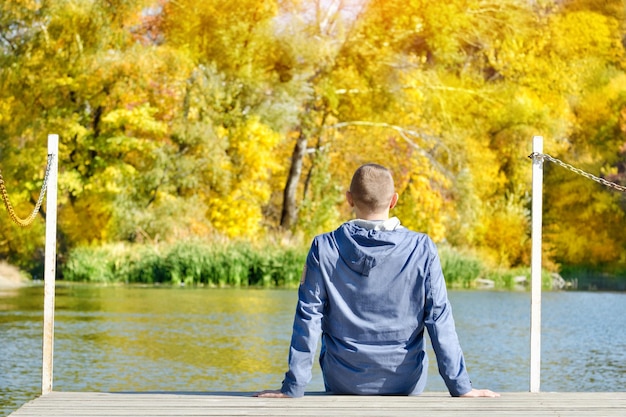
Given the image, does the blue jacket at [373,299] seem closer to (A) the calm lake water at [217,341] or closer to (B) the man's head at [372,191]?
(B) the man's head at [372,191]

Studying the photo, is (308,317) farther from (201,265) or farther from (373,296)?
(201,265)

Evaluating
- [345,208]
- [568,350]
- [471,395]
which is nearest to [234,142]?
[345,208]

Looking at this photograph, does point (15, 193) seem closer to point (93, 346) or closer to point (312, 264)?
point (93, 346)

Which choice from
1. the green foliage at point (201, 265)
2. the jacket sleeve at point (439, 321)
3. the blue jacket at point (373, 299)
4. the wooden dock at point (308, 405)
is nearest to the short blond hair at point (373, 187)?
the blue jacket at point (373, 299)

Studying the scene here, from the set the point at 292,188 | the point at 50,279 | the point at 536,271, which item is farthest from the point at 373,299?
the point at 292,188

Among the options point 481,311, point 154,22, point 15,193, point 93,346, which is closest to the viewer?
point 93,346

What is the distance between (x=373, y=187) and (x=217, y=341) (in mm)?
8161

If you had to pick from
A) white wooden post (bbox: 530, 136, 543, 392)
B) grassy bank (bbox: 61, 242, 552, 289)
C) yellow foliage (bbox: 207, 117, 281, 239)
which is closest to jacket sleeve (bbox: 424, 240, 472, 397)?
white wooden post (bbox: 530, 136, 543, 392)

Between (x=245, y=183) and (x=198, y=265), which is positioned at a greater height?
(x=245, y=183)

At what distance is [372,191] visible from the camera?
4.52 metres

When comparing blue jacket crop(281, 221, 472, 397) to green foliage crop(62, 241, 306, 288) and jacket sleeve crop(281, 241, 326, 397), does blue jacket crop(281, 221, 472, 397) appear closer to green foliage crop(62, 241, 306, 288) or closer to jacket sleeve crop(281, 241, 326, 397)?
jacket sleeve crop(281, 241, 326, 397)

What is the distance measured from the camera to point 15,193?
2322 centimetres

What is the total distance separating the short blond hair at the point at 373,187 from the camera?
14.7 ft

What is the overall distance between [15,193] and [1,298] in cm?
607
